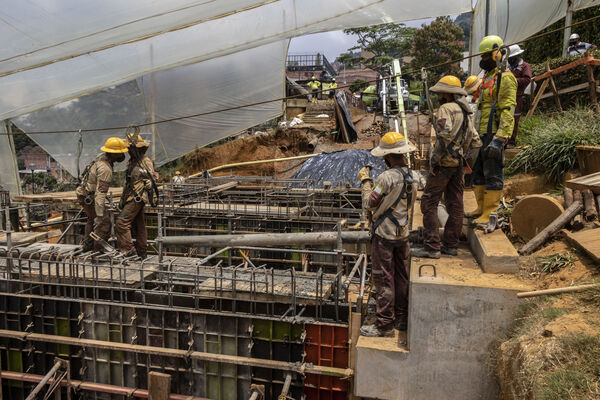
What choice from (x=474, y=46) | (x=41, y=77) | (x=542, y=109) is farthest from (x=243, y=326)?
(x=474, y=46)

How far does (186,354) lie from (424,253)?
4155mm

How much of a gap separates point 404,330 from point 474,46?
1317 centimetres

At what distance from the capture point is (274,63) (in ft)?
56.6

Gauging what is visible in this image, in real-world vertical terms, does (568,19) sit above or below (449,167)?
above

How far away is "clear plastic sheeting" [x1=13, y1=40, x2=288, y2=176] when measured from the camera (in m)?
13.9

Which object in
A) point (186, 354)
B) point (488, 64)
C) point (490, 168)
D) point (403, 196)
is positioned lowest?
point (186, 354)

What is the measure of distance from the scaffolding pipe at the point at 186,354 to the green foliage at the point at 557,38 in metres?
15.7

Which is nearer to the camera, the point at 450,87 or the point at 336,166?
the point at 450,87

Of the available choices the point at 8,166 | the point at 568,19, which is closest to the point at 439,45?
the point at 568,19

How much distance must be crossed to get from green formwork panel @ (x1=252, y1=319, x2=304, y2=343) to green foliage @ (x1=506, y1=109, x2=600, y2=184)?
5.87 m

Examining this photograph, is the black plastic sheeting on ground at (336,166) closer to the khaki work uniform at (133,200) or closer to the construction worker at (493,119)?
the khaki work uniform at (133,200)

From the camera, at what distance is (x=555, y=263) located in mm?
5676

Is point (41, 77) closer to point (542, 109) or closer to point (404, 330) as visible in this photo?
point (404, 330)

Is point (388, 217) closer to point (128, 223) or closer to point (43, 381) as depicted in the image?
point (128, 223)
